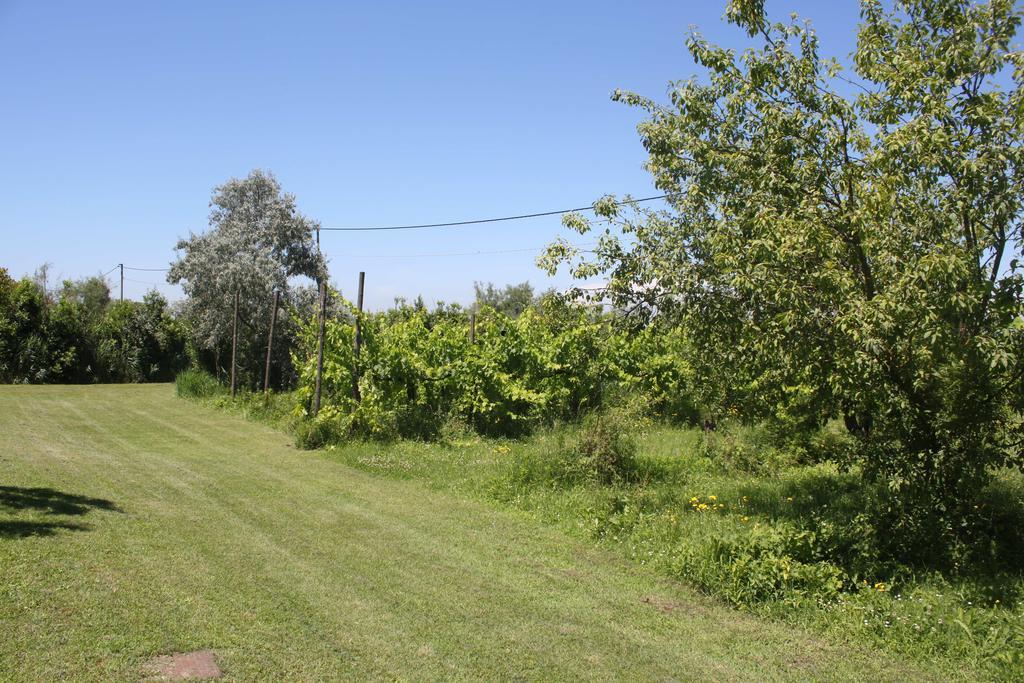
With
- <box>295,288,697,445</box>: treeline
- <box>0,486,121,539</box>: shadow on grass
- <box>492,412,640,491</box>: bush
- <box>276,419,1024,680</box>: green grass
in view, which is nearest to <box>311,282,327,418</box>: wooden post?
<box>295,288,697,445</box>: treeline

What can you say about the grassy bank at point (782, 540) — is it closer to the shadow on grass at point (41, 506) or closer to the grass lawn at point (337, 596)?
the grass lawn at point (337, 596)

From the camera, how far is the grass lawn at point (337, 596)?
5.08 metres

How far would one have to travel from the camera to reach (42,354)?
95.0 feet

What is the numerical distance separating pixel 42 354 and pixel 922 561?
3005cm

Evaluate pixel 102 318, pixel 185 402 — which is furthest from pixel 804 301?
pixel 102 318

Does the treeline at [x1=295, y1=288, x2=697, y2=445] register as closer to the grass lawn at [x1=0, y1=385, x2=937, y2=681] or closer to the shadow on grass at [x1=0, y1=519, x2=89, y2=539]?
the grass lawn at [x1=0, y1=385, x2=937, y2=681]

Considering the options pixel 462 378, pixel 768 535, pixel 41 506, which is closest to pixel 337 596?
pixel 768 535

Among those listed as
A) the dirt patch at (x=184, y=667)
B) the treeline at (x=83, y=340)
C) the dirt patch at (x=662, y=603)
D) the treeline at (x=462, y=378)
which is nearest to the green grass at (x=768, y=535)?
the dirt patch at (x=662, y=603)

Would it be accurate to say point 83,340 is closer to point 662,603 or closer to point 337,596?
point 337,596

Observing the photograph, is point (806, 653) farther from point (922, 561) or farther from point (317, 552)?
point (317, 552)

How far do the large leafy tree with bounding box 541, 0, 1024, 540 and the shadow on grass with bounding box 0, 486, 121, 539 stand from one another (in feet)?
19.4

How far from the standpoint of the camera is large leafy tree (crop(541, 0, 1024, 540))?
6133 mm

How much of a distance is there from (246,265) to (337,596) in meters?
22.1

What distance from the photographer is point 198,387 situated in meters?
24.6
